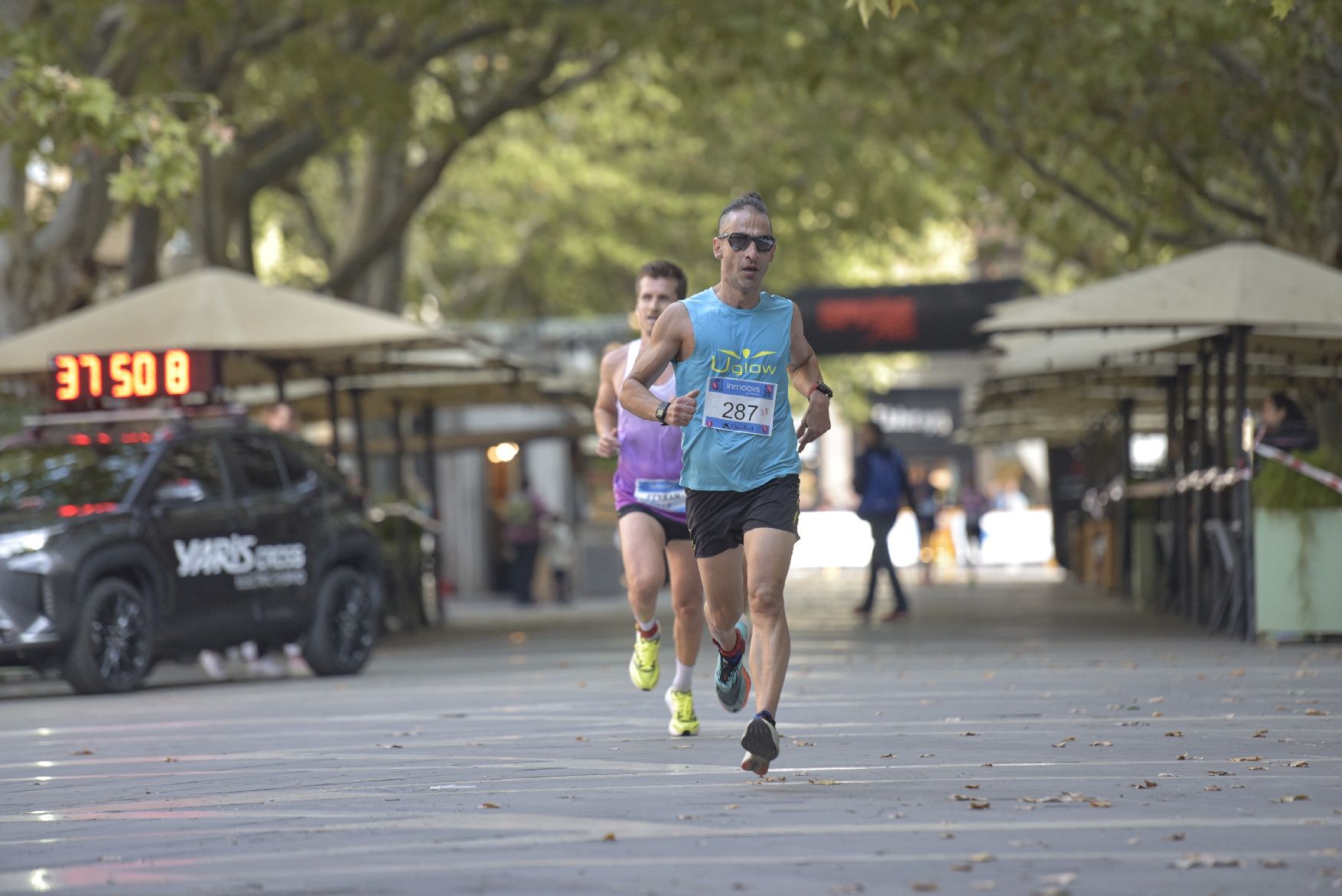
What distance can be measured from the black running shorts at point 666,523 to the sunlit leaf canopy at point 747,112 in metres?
4.83

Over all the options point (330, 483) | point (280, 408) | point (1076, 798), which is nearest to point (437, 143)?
point (280, 408)

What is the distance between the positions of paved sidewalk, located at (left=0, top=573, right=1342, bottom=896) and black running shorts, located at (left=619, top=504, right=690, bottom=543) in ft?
2.90

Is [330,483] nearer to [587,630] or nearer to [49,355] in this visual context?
[49,355]

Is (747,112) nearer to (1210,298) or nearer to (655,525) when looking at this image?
(1210,298)

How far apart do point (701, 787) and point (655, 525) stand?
2520mm

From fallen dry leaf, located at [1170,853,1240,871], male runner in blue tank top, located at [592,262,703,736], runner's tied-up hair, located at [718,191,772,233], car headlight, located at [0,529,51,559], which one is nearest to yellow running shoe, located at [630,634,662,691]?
male runner in blue tank top, located at [592,262,703,736]

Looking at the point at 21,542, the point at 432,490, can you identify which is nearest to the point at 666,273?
the point at 21,542

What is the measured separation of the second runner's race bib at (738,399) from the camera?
851cm

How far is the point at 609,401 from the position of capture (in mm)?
11117

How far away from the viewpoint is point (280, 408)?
1958 centimetres

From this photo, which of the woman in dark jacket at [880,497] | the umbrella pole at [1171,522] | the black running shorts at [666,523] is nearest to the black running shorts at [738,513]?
the black running shorts at [666,523]

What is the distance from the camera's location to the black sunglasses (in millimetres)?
8445

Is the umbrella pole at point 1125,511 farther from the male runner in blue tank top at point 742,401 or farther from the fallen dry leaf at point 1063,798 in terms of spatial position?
the fallen dry leaf at point 1063,798

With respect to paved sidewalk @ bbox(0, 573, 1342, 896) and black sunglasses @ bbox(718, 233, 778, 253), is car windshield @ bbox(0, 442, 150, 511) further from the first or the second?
black sunglasses @ bbox(718, 233, 778, 253)
